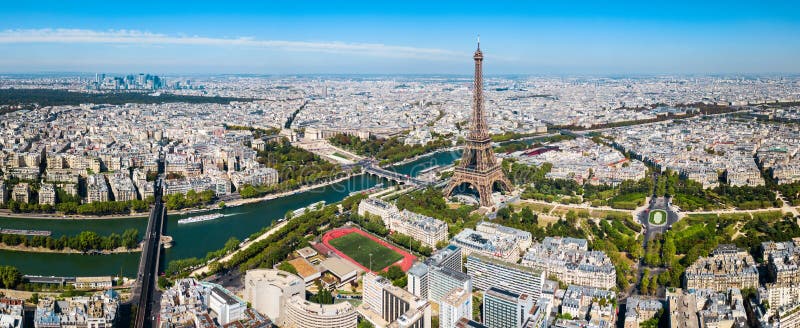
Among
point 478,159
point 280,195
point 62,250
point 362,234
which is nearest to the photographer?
point 62,250

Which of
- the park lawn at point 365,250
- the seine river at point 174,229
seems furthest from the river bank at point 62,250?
the park lawn at point 365,250

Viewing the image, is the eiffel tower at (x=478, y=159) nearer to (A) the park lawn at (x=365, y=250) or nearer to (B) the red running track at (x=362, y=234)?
(B) the red running track at (x=362, y=234)

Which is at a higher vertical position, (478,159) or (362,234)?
(478,159)

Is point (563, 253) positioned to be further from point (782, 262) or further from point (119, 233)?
point (119, 233)

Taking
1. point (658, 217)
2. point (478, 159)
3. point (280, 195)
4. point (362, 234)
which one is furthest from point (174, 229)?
point (658, 217)

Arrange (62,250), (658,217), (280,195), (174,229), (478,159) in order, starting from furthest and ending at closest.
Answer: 1. (280,195)
2. (478,159)
3. (658,217)
4. (174,229)
5. (62,250)

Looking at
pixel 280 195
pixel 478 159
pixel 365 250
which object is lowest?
pixel 365 250

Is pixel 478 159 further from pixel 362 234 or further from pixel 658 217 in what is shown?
pixel 658 217
